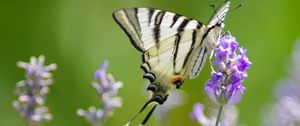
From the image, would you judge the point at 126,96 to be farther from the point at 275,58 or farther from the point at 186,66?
the point at 186,66

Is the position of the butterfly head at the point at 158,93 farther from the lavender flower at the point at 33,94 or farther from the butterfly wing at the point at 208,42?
the lavender flower at the point at 33,94

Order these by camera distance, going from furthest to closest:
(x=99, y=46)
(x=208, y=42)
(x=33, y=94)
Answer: (x=99, y=46)
(x=208, y=42)
(x=33, y=94)

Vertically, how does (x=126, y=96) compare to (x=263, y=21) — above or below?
below

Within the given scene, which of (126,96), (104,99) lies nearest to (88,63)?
(126,96)

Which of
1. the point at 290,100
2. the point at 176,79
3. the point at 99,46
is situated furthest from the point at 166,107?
the point at 99,46

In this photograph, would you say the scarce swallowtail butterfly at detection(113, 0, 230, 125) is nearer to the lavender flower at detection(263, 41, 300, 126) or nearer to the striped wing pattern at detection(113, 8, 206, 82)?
Result: the striped wing pattern at detection(113, 8, 206, 82)

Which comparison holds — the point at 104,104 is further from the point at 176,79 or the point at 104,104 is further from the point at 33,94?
the point at 176,79
